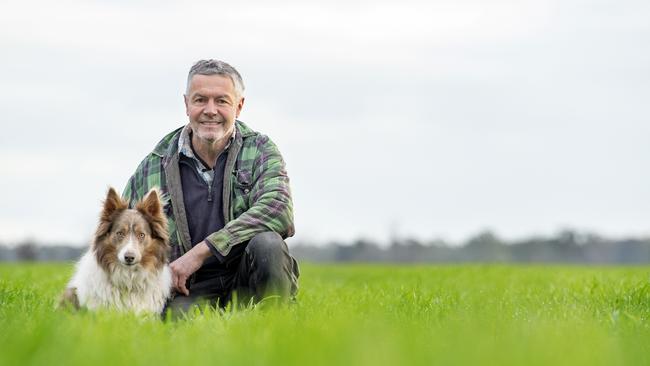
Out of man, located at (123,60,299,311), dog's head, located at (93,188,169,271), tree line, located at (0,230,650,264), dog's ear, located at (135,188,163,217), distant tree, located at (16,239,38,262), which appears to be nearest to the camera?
dog's head, located at (93,188,169,271)

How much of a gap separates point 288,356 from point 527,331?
1.51 metres

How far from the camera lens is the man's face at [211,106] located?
652 cm

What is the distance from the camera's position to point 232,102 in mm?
6633

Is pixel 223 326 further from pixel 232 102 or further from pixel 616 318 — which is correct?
pixel 616 318

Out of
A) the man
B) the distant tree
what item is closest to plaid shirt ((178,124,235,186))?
the man

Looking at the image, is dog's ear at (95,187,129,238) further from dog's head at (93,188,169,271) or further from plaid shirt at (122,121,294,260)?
plaid shirt at (122,121,294,260)

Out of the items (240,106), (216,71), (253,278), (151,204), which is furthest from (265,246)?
(216,71)

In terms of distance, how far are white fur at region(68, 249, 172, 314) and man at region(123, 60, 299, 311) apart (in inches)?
7.4

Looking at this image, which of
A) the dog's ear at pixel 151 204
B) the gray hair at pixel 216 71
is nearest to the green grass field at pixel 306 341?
the dog's ear at pixel 151 204

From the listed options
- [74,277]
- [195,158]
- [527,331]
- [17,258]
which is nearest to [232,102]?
[195,158]

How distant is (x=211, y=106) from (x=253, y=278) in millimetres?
1441

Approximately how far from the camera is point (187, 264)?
20.5 ft

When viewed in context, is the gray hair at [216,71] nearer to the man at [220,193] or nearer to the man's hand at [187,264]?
the man at [220,193]

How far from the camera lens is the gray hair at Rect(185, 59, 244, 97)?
21.5ft
